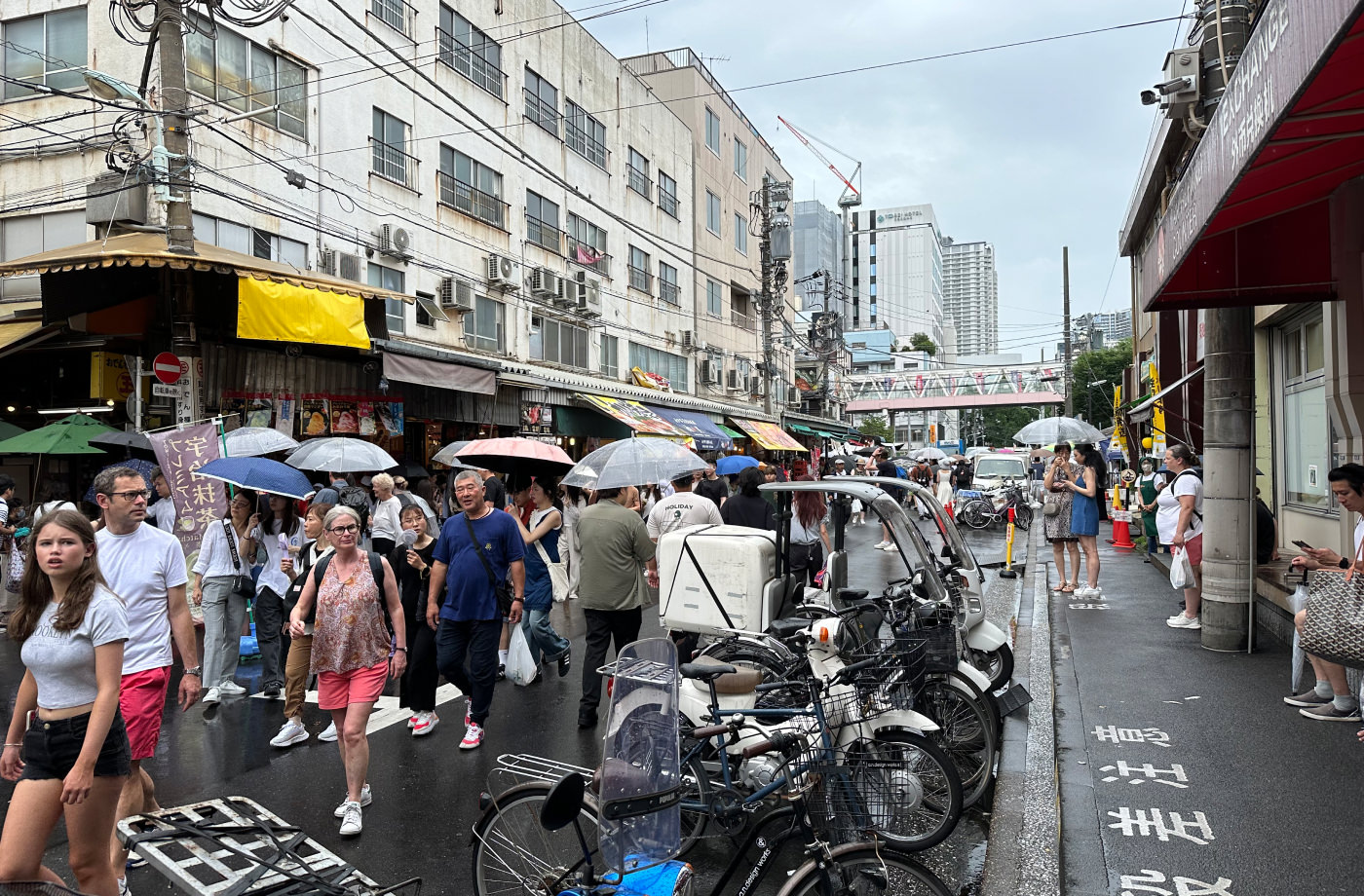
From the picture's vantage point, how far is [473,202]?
2041 cm

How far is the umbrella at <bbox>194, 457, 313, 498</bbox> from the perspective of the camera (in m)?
7.38

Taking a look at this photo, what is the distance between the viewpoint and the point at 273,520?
301 inches

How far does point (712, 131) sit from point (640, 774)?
1469 inches

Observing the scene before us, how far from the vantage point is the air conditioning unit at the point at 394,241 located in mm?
16969

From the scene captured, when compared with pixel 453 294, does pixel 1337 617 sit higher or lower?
lower

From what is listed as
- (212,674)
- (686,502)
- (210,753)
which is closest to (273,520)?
(212,674)

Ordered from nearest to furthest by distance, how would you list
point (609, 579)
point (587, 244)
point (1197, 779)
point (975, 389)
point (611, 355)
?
point (1197, 779), point (609, 579), point (587, 244), point (611, 355), point (975, 389)

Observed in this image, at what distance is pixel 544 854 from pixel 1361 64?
493 cm

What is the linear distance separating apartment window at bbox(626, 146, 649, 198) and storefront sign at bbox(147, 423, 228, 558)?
72.6 feet

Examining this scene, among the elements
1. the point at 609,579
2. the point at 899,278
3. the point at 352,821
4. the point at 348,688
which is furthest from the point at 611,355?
the point at 899,278

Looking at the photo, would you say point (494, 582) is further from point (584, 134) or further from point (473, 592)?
point (584, 134)

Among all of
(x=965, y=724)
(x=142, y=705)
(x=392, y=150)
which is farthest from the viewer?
(x=392, y=150)

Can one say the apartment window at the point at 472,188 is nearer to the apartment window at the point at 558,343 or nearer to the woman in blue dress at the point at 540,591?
the apartment window at the point at 558,343

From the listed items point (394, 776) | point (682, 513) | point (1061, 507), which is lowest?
point (394, 776)
